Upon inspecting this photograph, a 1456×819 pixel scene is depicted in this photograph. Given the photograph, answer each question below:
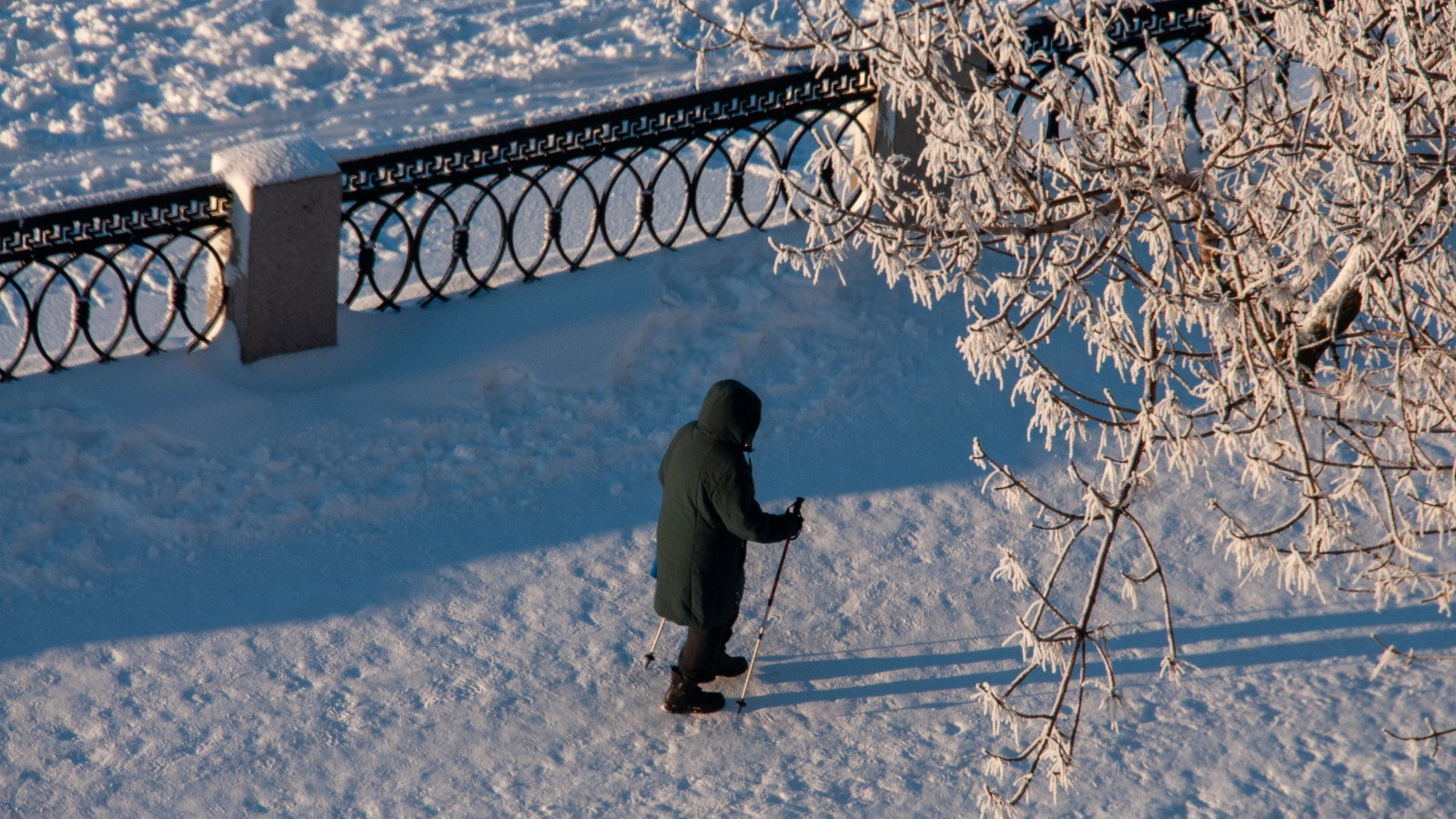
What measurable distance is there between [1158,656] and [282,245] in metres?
4.78

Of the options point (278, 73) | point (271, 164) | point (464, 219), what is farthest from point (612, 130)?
point (278, 73)

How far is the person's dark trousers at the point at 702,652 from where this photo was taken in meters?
6.58

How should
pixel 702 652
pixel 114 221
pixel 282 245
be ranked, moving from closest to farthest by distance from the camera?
1. pixel 702 652
2. pixel 114 221
3. pixel 282 245

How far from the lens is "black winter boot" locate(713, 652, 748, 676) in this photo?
6.86 m

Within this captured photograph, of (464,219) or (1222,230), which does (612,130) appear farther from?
(1222,230)

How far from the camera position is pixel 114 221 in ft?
25.3

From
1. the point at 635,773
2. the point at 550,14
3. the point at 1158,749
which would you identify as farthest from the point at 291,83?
the point at 1158,749

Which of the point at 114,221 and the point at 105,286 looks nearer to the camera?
the point at 114,221

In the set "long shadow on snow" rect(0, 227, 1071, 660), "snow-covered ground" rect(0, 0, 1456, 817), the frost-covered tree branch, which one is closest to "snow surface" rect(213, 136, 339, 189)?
"snow-covered ground" rect(0, 0, 1456, 817)

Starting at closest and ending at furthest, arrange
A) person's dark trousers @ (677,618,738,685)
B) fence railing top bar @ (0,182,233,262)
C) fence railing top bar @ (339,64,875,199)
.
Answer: person's dark trousers @ (677,618,738,685) → fence railing top bar @ (0,182,233,262) → fence railing top bar @ (339,64,875,199)

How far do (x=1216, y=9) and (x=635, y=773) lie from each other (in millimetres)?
3762

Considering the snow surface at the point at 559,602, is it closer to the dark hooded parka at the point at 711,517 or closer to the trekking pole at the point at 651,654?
the trekking pole at the point at 651,654

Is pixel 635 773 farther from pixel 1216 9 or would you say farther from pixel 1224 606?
pixel 1216 9

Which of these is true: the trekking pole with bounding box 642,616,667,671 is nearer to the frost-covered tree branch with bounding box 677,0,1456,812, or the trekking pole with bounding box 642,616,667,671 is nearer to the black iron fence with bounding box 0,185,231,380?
the frost-covered tree branch with bounding box 677,0,1456,812
